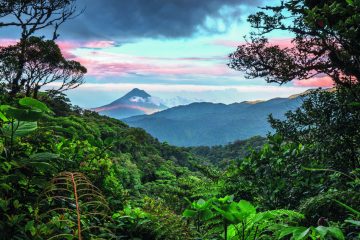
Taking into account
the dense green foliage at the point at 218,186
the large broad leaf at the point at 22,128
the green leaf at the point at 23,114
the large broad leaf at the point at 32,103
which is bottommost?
the dense green foliage at the point at 218,186

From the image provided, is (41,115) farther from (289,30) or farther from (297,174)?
(289,30)

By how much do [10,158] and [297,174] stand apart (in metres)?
3.45

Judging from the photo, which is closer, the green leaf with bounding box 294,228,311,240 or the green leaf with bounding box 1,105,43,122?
the green leaf with bounding box 294,228,311,240

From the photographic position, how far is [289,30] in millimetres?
10891

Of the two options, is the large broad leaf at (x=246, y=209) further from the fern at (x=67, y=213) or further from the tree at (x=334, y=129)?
the tree at (x=334, y=129)

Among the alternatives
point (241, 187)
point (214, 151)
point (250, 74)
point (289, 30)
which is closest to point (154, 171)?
point (250, 74)

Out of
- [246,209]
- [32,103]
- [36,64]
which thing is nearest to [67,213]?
[32,103]

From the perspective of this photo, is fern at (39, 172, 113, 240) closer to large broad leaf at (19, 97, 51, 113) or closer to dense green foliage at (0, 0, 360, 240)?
dense green foliage at (0, 0, 360, 240)

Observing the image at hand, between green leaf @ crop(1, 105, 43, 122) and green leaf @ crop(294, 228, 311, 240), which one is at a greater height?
green leaf @ crop(1, 105, 43, 122)

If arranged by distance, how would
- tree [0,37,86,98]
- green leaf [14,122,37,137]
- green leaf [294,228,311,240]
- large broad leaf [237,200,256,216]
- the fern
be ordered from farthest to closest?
tree [0,37,86,98], green leaf [14,122,37,137], large broad leaf [237,200,256,216], the fern, green leaf [294,228,311,240]

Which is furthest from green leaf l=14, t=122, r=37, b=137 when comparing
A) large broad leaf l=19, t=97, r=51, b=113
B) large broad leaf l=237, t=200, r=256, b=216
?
large broad leaf l=237, t=200, r=256, b=216

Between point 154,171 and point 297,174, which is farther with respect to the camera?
point 154,171

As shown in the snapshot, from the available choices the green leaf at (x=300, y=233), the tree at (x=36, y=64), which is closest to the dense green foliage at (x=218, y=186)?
the green leaf at (x=300, y=233)

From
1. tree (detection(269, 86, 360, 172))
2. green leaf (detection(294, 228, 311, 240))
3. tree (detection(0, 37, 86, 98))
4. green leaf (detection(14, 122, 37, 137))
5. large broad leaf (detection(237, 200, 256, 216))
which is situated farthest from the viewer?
tree (detection(0, 37, 86, 98))
